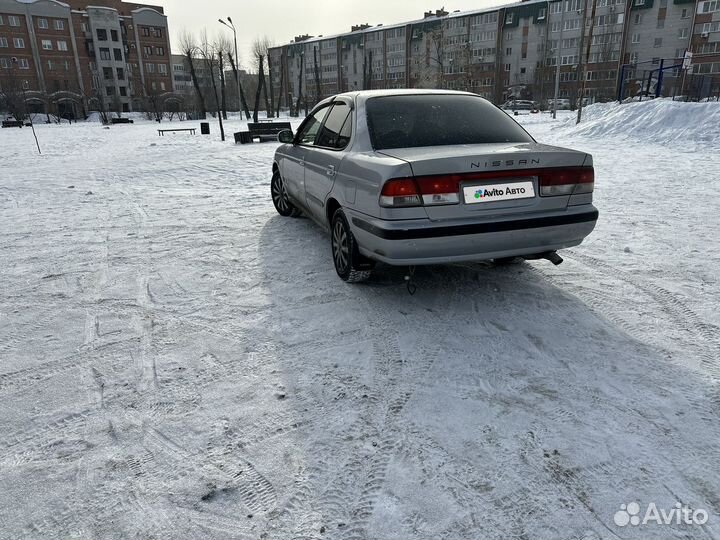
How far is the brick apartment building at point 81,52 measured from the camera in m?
69.4

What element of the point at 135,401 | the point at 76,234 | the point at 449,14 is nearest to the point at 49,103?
the point at 449,14

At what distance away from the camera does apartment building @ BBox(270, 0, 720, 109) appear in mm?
57312

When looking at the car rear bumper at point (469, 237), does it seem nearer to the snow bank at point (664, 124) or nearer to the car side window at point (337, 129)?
the car side window at point (337, 129)

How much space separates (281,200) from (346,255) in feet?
9.96

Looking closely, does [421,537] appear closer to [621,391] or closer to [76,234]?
[621,391]

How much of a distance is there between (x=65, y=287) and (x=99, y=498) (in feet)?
9.88

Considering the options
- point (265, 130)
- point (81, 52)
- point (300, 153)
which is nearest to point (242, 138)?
point (265, 130)

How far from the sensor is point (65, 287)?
443cm

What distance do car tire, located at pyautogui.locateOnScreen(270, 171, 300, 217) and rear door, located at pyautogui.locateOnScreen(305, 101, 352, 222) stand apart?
5.09ft

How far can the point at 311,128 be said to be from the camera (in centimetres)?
556

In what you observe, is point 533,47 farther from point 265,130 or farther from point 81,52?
point 81,52

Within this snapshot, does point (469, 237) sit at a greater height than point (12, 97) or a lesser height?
lesser

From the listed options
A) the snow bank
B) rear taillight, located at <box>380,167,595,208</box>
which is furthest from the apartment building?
rear taillight, located at <box>380,167,595,208</box>

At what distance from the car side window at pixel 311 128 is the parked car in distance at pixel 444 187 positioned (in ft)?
3.01
